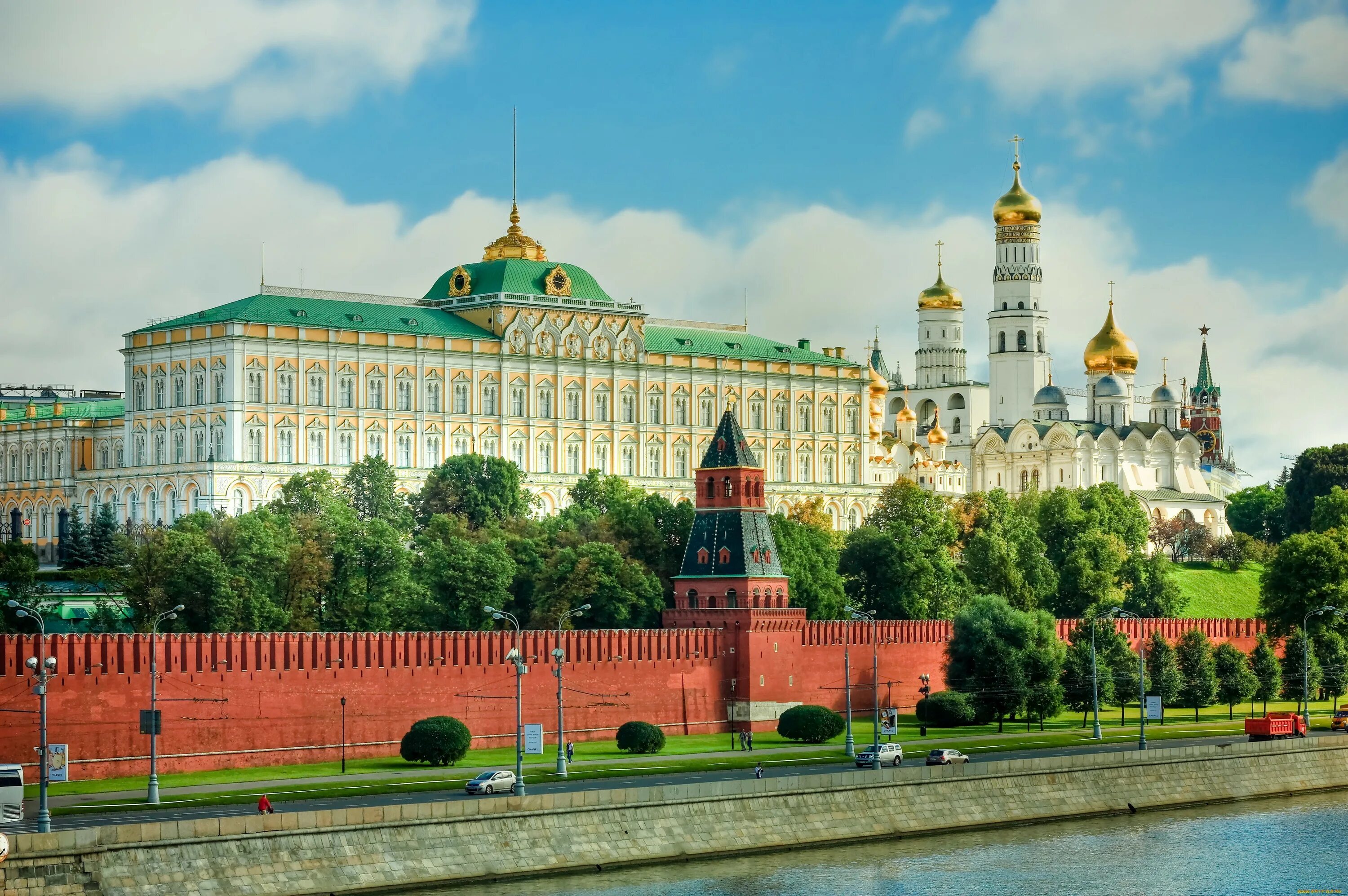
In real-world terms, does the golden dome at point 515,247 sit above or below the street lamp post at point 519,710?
above

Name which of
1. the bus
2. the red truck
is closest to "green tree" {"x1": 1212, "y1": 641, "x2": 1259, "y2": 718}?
the red truck

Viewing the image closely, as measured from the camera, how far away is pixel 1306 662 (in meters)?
93.1

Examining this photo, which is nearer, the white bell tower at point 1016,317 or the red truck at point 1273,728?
the red truck at point 1273,728

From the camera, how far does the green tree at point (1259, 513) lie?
17775 centimetres

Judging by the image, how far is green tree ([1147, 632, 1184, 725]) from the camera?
9800 cm

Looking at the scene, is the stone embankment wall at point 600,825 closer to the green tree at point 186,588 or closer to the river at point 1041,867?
the river at point 1041,867

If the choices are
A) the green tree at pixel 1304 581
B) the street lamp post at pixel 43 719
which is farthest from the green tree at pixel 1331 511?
the street lamp post at pixel 43 719

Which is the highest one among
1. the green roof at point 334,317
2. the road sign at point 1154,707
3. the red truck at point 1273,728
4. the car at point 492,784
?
the green roof at point 334,317

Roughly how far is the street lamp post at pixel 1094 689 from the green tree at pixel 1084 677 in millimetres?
95

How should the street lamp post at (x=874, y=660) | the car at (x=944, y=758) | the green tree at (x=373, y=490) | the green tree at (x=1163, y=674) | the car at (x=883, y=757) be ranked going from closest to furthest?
the car at (x=883, y=757) < the car at (x=944, y=758) < the street lamp post at (x=874, y=660) < the green tree at (x=1163, y=674) < the green tree at (x=373, y=490)

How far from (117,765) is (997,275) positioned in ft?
410

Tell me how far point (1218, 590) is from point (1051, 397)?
45.5 metres

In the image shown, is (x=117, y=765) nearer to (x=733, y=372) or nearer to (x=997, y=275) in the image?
(x=733, y=372)

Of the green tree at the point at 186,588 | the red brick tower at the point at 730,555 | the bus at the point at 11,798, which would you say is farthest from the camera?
the red brick tower at the point at 730,555
